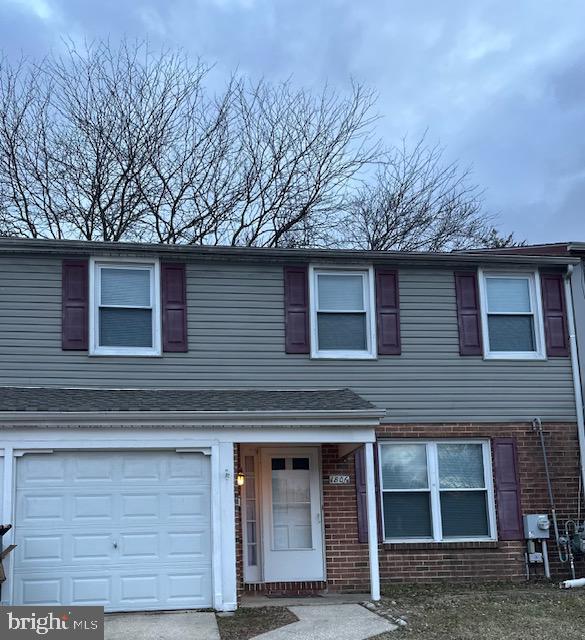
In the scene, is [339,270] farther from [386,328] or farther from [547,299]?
[547,299]

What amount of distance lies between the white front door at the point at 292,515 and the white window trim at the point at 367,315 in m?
1.41

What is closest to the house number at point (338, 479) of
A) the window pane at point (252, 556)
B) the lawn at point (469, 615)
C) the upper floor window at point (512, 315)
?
the window pane at point (252, 556)

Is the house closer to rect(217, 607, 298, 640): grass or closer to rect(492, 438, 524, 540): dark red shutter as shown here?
rect(492, 438, 524, 540): dark red shutter

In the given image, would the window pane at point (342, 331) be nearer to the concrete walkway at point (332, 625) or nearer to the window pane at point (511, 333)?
the window pane at point (511, 333)

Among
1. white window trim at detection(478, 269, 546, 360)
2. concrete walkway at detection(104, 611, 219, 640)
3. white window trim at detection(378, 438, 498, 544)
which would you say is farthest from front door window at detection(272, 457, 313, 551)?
white window trim at detection(478, 269, 546, 360)

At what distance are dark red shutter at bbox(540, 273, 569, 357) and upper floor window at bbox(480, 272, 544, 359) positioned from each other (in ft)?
0.35

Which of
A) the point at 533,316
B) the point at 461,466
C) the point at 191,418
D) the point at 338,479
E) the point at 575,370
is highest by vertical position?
the point at 533,316

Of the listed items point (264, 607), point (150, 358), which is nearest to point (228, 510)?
point (264, 607)

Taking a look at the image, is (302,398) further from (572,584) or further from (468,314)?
(572,584)

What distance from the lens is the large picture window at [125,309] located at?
11156mm

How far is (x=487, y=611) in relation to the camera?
918 cm

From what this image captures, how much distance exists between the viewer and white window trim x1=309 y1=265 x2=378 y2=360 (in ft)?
38.1

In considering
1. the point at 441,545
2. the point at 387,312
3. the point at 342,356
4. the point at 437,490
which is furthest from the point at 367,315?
the point at 441,545

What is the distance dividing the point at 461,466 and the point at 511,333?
2.18 meters
